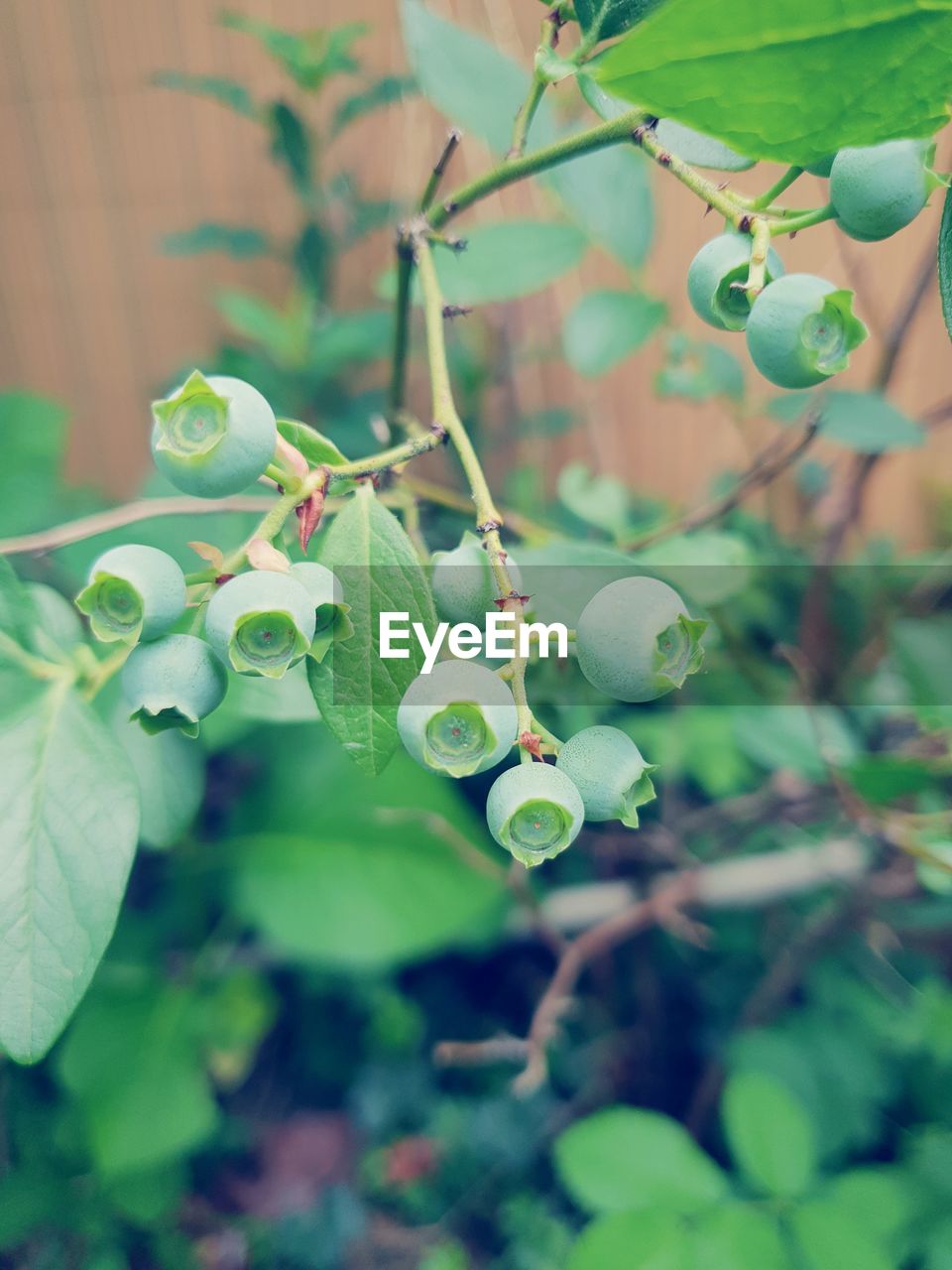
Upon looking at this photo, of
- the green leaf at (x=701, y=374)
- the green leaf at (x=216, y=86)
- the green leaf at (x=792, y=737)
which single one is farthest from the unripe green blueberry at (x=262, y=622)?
the green leaf at (x=216, y=86)

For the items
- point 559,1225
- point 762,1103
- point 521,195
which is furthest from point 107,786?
point 521,195

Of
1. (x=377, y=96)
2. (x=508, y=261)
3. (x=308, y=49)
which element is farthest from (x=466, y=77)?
(x=308, y=49)

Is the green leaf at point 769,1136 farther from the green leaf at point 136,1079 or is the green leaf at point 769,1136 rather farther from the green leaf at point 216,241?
the green leaf at point 216,241

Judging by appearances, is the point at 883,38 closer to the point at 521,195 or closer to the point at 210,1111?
the point at 210,1111

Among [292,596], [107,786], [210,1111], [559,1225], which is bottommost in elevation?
[559,1225]

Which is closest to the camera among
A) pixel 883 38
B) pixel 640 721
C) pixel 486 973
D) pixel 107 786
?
pixel 883 38

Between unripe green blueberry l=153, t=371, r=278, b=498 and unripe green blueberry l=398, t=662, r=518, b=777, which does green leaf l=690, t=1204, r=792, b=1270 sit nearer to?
unripe green blueberry l=398, t=662, r=518, b=777

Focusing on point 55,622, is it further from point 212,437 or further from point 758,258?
point 758,258
